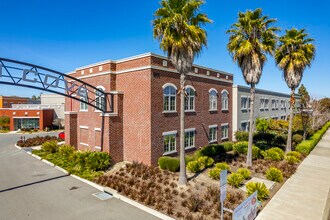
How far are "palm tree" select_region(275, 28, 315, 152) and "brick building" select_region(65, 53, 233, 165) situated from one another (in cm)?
774

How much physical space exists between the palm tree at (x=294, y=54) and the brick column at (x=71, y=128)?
22.7 metres

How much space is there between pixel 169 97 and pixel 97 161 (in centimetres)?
808

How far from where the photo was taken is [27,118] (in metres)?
46.5

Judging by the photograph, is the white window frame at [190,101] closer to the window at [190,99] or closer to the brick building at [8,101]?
the window at [190,99]

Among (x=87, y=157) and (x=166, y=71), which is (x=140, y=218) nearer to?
(x=87, y=157)

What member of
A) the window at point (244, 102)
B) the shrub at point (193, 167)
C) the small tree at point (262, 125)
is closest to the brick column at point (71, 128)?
the shrub at point (193, 167)

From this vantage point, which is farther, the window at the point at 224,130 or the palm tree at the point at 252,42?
the window at the point at 224,130

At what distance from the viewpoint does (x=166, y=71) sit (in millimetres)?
18688

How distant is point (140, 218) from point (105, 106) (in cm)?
1183

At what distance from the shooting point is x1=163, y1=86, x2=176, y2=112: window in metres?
18.9

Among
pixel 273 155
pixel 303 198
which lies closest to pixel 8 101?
pixel 273 155

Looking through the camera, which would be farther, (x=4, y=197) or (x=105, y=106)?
(x=105, y=106)

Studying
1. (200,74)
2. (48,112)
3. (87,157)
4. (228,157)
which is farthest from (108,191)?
(48,112)

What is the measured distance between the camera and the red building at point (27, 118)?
46.2 meters
